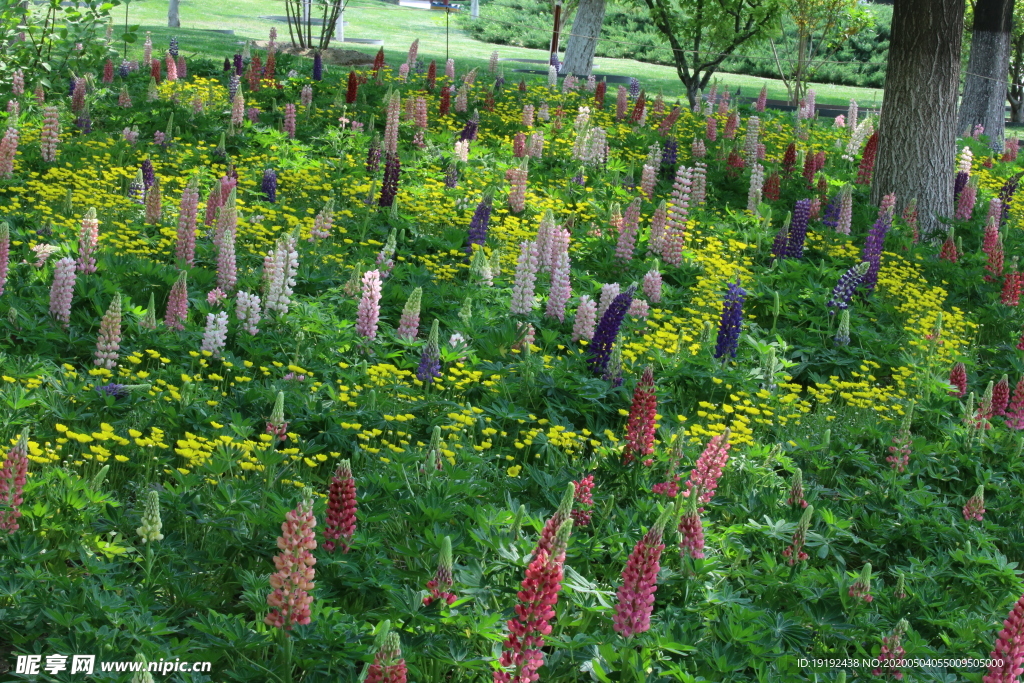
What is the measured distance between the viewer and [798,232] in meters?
9.16

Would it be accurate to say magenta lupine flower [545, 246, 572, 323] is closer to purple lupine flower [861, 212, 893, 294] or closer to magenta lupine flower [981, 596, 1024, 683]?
purple lupine flower [861, 212, 893, 294]

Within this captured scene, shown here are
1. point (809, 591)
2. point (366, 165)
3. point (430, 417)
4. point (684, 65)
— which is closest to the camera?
point (809, 591)

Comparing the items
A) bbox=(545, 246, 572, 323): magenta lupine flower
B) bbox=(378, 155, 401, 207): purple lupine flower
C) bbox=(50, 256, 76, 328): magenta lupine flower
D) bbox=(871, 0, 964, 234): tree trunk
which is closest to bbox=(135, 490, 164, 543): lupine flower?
bbox=(50, 256, 76, 328): magenta lupine flower

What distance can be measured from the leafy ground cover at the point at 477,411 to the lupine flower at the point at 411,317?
0.03 metres

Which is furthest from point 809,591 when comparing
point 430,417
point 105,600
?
point 105,600

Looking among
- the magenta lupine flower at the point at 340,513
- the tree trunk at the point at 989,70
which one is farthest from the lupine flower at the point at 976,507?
the tree trunk at the point at 989,70

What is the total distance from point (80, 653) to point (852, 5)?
19.3 m

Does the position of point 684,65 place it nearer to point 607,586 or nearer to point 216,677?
point 607,586

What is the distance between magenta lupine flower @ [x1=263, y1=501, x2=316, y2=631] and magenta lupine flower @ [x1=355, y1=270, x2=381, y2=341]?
297cm

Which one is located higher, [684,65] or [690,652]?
[684,65]

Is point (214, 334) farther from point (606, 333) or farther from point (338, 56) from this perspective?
point (338, 56)

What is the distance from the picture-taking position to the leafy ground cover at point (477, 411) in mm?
3781

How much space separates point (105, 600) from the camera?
11.6ft

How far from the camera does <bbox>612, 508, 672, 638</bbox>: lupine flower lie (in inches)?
136
